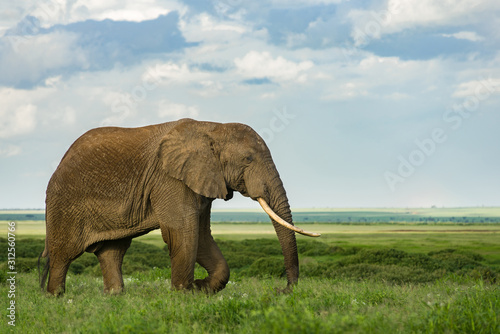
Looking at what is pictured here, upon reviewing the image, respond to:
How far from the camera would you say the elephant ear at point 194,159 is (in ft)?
35.9

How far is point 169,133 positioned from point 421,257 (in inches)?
716

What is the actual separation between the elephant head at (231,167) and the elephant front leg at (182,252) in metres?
0.88

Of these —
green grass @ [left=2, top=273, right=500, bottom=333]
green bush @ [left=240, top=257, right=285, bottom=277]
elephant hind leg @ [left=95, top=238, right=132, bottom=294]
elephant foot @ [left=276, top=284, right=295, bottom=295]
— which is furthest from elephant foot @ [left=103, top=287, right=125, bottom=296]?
green bush @ [left=240, top=257, right=285, bottom=277]

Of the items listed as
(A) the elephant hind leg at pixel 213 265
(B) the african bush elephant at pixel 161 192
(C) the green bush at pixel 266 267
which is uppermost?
(B) the african bush elephant at pixel 161 192

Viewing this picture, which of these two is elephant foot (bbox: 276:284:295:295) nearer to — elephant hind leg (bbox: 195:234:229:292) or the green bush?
elephant hind leg (bbox: 195:234:229:292)

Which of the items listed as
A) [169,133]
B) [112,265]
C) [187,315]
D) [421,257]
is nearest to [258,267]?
[421,257]

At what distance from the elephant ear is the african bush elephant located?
0.06 feet

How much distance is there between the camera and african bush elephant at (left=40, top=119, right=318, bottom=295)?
10.9 metres

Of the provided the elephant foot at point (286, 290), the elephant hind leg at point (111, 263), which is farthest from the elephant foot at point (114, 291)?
the elephant foot at point (286, 290)

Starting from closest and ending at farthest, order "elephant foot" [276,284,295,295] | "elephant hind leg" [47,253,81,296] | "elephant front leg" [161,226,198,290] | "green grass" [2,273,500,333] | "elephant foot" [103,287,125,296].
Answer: "green grass" [2,273,500,333]
"elephant foot" [276,284,295,295]
"elephant front leg" [161,226,198,290]
"elephant foot" [103,287,125,296]
"elephant hind leg" [47,253,81,296]

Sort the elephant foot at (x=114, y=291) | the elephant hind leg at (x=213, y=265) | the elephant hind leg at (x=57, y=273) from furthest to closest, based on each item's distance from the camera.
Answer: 1. the elephant hind leg at (x=57, y=273)
2. the elephant foot at (x=114, y=291)
3. the elephant hind leg at (x=213, y=265)

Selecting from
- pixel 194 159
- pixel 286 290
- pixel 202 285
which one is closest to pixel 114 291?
pixel 202 285

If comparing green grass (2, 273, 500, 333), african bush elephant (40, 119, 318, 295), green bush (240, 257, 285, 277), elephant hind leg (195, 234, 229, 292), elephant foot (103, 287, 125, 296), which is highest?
african bush elephant (40, 119, 318, 295)

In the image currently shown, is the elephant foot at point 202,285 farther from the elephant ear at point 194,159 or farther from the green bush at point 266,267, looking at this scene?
the green bush at point 266,267
